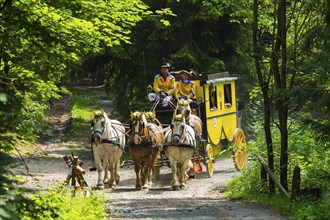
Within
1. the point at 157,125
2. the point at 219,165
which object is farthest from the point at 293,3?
the point at 219,165

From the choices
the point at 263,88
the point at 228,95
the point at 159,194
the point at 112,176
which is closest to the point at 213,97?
the point at 228,95

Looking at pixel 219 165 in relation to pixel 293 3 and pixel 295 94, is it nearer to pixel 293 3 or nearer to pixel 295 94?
pixel 293 3

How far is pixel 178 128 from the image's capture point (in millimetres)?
19234

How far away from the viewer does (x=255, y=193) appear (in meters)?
17.2

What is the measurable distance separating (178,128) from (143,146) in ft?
3.12

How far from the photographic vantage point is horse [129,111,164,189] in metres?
19.1

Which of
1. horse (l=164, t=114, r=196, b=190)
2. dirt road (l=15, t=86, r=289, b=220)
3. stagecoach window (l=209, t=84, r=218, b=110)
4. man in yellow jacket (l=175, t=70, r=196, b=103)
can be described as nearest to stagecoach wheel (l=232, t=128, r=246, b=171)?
dirt road (l=15, t=86, r=289, b=220)

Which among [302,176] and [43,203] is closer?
[43,203]

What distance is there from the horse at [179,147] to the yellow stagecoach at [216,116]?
1.78 metres

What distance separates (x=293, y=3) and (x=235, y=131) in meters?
8.25

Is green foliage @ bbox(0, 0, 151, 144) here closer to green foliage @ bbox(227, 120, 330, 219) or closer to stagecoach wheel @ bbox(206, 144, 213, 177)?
green foliage @ bbox(227, 120, 330, 219)

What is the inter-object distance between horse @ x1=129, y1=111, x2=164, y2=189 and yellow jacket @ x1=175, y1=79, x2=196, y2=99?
2210 millimetres

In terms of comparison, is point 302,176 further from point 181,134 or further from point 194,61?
point 194,61

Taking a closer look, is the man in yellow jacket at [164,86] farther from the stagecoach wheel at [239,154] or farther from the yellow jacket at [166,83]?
the stagecoach wheel at [239,154]
